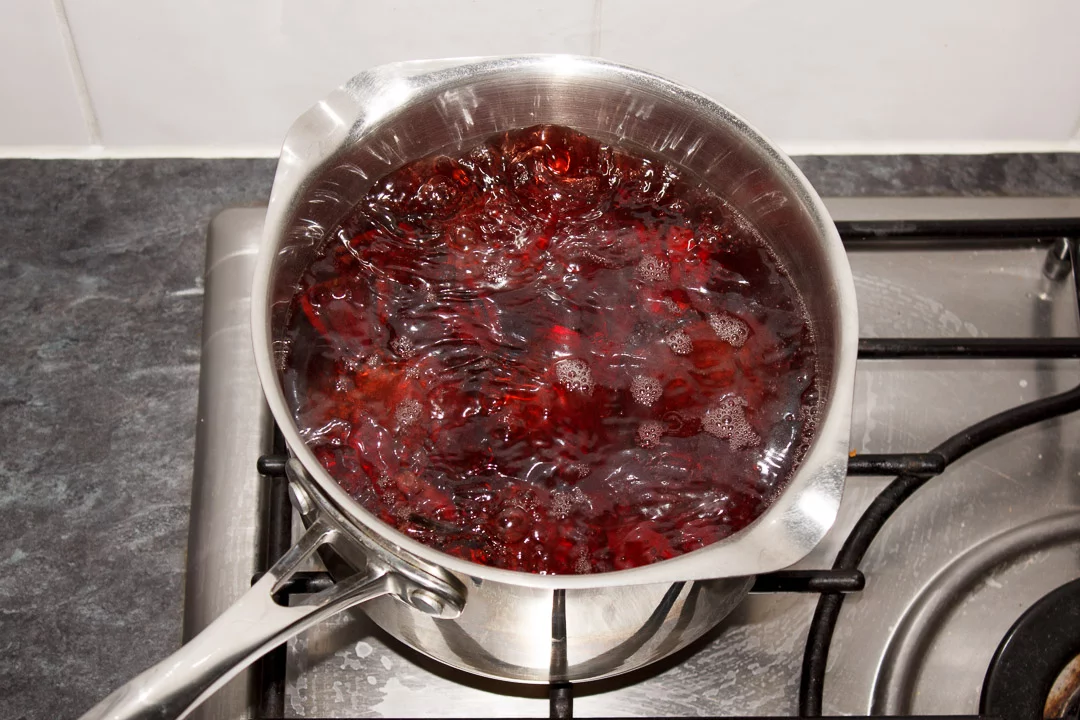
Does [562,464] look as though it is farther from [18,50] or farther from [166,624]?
[18,50]

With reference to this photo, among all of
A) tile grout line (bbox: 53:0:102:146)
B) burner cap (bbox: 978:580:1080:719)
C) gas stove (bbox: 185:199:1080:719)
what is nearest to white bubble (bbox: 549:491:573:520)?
gas stove (bbox: 185:199:1080:719)

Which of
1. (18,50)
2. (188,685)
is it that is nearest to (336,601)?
(188,685)

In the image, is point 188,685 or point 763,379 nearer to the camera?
point 188,685

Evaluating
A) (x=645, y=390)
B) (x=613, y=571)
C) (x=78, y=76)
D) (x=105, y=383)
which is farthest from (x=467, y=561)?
(x=78, y=76)

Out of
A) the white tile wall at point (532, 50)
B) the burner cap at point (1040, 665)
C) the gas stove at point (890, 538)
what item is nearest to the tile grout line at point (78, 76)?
the white tile wall at point (532, 50)

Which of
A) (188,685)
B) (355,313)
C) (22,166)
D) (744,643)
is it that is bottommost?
(744,643)

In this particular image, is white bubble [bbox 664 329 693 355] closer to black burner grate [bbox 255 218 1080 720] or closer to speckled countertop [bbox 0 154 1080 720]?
black burner grate [bbox 255 218 1080 720]

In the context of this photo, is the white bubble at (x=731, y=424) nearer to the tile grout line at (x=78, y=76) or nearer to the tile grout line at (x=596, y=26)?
the tile grout line at (x=596, y=26)
